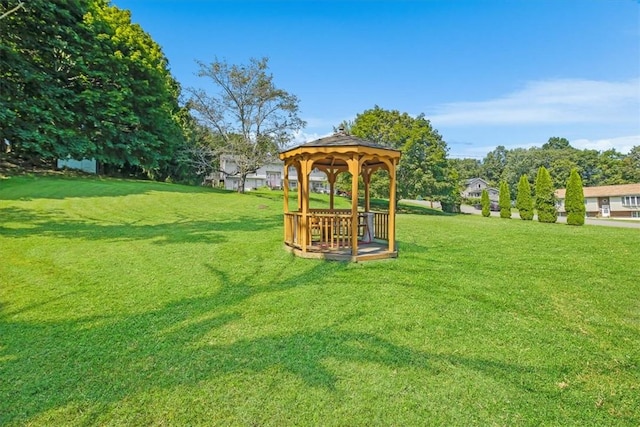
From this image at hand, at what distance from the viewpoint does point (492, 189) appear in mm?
62500

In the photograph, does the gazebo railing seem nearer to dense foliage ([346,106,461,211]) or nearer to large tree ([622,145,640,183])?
dense foliage ([346,106,461,211])

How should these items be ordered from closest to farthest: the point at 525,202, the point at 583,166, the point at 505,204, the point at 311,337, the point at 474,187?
the point at 311,337, the point at 525,202, the point at 505,204, the point at 583,166, the point at 474,187

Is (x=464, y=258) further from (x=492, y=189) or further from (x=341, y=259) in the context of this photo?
(x=492, y=189)

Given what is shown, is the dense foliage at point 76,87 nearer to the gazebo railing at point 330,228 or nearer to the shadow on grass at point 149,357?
the gazebo railing at point 330,228

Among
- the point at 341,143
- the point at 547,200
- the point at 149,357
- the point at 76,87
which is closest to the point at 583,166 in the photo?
the point at 547,200

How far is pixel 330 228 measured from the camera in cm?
755

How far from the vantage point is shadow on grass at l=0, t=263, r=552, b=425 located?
9.00ft

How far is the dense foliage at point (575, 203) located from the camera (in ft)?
61.8

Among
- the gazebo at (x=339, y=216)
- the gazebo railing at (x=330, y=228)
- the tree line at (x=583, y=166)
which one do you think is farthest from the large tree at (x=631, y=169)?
the gazebo at (x=339, y=216)

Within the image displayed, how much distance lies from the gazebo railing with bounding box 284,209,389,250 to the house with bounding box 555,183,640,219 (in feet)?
117

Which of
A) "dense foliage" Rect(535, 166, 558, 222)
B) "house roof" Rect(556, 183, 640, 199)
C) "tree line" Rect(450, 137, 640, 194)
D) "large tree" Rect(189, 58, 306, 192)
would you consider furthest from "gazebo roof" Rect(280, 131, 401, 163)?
"tree line" Rect(450, 137, 640, 194)

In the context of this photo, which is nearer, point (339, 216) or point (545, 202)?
point (339, 216)

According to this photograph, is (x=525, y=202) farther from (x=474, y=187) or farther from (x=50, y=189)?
(x=474, y=187)

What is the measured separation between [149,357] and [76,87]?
16.3 m
